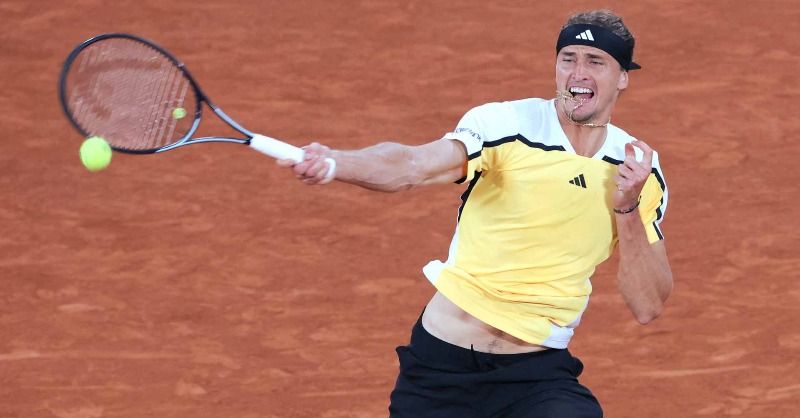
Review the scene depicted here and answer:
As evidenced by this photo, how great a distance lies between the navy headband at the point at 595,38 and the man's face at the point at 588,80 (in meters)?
0.02

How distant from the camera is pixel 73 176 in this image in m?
10.4

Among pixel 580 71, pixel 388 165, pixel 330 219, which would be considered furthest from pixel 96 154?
pixel 330 219

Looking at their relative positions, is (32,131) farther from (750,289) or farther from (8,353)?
(750,289)

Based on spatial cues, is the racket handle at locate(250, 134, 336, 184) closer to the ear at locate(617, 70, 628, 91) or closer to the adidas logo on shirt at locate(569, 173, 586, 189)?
the adidas logo on shirt at locate(569, 173, 586, 189)

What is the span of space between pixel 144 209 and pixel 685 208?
11.9 feet

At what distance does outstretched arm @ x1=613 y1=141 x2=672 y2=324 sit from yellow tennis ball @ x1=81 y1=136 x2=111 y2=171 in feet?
6.08

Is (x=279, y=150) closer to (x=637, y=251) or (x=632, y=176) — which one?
(x=632, y=176)

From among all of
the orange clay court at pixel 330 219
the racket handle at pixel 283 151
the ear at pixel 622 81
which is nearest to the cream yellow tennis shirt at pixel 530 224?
the ear at pixel 622 81

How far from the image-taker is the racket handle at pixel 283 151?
4699 mm

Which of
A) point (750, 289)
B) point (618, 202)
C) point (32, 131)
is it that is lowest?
point (750, 289)

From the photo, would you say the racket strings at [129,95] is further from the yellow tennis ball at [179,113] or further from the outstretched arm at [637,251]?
the outstretched arm at [637,251]

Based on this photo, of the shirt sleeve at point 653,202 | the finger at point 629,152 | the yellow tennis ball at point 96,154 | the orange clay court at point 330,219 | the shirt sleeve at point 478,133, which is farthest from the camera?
the orange clay court at point 330,219

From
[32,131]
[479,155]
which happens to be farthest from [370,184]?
[32,131]

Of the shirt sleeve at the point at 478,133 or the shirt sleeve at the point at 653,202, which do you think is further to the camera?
the shirt sleeve at the point at 653,202
